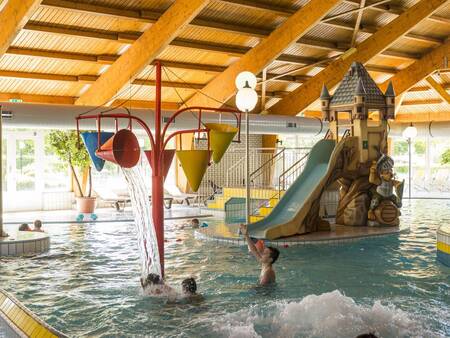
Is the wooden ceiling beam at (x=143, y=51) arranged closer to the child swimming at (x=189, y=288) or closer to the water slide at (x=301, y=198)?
the water slide at (x=301, y=198)

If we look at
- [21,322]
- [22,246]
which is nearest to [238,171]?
[22,246]

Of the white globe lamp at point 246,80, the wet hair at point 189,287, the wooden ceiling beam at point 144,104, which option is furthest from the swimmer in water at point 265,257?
the wooden ceiling beam at point 144,104

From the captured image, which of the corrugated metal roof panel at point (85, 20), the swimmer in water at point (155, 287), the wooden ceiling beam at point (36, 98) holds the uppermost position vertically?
the corrugated metal roof panel at point (85, 20)

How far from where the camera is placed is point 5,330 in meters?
4.96

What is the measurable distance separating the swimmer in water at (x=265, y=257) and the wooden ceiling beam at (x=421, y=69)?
A: 14027 mm

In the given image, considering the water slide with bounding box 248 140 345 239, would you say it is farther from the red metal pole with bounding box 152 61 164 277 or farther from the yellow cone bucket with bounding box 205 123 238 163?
the yellow cone bucket with bounding box 205 123 238 163

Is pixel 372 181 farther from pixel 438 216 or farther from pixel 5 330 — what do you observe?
pixel 5 330

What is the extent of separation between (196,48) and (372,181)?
19.0 ft

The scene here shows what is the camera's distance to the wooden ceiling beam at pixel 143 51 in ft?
38.6

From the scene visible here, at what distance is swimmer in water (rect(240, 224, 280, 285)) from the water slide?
3.09 meters

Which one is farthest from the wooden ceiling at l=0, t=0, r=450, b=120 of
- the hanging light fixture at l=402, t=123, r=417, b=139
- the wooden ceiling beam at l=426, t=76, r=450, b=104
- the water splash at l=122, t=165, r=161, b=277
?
the water splash at l=122, t=165, r=161, b=277

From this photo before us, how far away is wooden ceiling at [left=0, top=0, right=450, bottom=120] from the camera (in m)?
12.2

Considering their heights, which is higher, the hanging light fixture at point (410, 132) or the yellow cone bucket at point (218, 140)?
the hanging light fixture at point (410, 132)

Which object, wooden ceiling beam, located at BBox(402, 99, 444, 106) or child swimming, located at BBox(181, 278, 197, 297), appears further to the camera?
wooden ceiling beam, located at BBox(402, 99, 444, 106)
